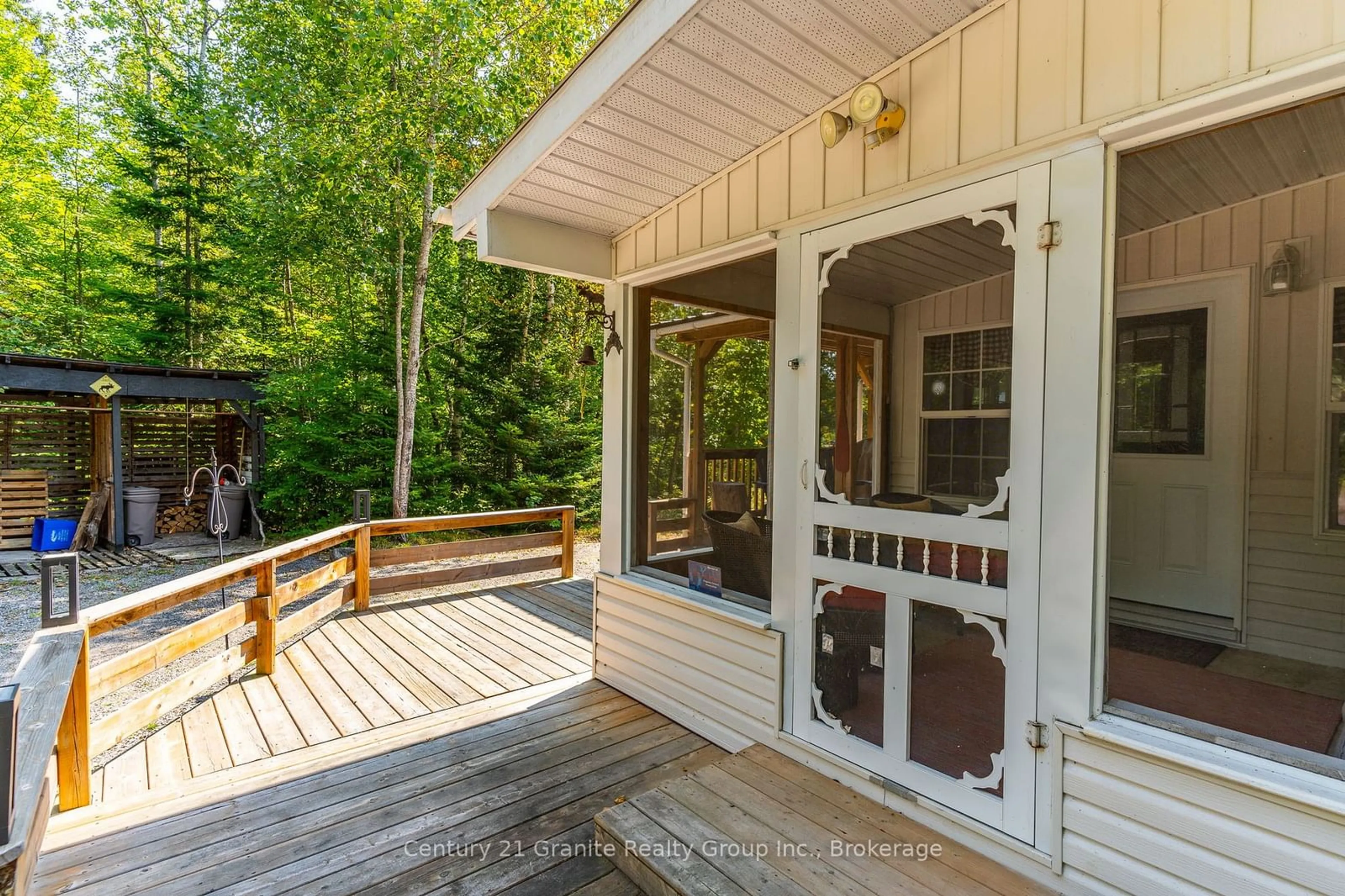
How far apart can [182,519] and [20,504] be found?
1.64 meters

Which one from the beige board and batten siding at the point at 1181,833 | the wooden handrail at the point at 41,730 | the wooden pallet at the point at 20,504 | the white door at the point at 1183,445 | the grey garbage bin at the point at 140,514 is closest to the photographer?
the wooden handrail at the point at 41,730

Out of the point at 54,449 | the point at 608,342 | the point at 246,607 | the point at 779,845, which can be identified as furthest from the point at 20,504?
the point at 779,845

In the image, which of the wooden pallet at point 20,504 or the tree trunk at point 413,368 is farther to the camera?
the tree trunk at point 413,368

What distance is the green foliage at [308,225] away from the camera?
7332 mm

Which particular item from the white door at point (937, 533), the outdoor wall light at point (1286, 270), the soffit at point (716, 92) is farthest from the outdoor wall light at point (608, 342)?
the outdoor wall light at point (1286, 270)

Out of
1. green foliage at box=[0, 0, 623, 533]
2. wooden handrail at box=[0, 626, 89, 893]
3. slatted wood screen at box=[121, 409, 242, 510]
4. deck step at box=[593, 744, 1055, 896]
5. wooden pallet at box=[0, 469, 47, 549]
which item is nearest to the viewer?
wooden handrail at box=[0, 626, 89, 893]

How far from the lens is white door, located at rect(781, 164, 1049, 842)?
179cm

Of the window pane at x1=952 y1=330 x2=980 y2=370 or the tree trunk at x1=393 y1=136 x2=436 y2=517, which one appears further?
the tree trunk at x1=393 y1=136 x2=436 y2=517

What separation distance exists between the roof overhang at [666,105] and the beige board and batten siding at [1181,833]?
7.25ft

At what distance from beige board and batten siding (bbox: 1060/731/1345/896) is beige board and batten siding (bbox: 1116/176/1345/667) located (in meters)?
2.16

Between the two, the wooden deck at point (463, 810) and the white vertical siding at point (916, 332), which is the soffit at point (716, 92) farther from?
the wooden deck at point (463, 810)

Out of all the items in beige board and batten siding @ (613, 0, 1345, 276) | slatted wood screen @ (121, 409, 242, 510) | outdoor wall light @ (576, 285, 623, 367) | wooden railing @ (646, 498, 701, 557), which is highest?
beige board and batten siding @ (613, 0, 1345, 276)

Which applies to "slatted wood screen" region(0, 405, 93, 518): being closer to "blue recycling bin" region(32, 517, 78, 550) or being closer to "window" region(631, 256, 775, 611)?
"blue recycling bin" region(32, 517, 78, 550)

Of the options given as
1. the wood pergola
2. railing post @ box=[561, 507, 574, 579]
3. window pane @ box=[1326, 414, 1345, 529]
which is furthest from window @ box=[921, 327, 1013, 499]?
the wood pergola
